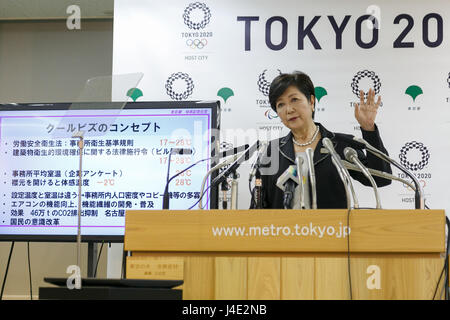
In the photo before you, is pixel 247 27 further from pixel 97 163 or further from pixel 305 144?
pixel 97 163

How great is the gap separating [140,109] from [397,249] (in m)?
1.76

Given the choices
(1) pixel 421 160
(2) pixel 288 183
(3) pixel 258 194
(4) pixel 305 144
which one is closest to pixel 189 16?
(4) pixel 305 144

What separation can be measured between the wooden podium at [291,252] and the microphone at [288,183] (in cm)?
30

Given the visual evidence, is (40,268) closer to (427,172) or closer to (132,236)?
(427,172)

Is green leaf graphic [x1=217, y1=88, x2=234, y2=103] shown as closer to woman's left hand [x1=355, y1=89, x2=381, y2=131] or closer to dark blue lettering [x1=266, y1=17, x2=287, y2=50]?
dark blue lettering [x1=266, y1=17, x2=287, y2=50]

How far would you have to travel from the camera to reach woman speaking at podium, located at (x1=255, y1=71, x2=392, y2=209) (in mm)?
3043

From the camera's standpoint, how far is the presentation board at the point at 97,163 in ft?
9.82

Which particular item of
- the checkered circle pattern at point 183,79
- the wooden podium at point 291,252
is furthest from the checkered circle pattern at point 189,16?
the wooden podium at point 291,252

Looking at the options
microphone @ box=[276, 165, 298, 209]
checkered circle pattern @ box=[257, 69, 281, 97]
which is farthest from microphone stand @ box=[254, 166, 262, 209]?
checkered circle pattern @ box=[257, 69, 281, 97]

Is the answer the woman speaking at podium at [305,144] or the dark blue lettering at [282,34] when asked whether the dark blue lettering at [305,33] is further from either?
the woman speaking at podium at [305,144]

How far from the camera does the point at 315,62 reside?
379 centimetres

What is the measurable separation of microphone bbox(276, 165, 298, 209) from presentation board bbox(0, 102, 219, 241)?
1017 mm

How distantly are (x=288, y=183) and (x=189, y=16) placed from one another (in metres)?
2.19
